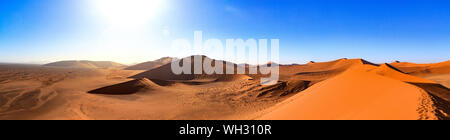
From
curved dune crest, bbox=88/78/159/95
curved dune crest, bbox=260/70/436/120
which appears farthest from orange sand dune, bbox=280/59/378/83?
curved dune crest, bbox=88/78/159/95

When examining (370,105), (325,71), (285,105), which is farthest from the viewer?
(325,71)

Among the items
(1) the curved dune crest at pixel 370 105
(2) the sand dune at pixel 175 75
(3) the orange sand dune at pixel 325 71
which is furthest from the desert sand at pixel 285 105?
(3) the orange sand dune at pixel 325 71

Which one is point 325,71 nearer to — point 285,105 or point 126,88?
point 285,105

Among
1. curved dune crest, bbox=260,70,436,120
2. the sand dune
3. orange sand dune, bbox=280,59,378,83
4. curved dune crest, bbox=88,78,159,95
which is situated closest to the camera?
curved dune crest, bbox=260,70,436,120

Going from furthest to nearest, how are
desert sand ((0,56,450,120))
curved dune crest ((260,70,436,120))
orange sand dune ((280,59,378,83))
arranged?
1. orange sand dune ((280,59,378,83))
2. desert sand ((0,56,450,120))
3. curved dune crest ((260,70,436,120))

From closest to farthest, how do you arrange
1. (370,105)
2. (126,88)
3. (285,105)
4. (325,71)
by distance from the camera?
1. (370,105)
2. (285,105)
3. (126,88)
4. (325,71)

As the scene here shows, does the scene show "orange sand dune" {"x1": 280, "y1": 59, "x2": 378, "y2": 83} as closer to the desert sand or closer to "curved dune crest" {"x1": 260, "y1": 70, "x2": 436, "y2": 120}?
the desert sand

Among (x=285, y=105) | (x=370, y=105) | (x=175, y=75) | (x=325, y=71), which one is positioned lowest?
(x=285, y=105)

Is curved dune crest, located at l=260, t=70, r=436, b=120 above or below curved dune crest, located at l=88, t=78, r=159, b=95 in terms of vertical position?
above

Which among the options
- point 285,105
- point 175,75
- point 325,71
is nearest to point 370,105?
point 285,105
